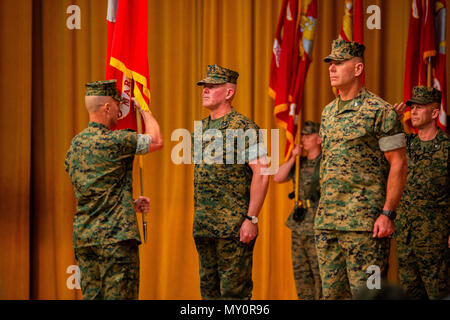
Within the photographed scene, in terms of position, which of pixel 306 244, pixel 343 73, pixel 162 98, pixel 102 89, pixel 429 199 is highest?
pixel 162 98

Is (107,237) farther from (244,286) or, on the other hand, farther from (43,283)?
(43,283)

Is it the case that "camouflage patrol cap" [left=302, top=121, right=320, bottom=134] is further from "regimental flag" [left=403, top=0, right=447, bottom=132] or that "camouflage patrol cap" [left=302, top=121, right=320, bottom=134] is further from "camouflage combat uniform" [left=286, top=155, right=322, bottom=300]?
"regimental flag" [left=403, top=0, right=447, bottom=132]

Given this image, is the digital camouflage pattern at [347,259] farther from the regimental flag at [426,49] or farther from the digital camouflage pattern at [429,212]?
the regimental flag at [426,49]

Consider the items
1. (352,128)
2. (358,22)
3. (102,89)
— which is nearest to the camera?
(102,89)

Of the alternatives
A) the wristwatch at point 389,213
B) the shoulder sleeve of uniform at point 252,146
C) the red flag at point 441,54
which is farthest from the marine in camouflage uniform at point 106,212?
the red flag at point 441,54

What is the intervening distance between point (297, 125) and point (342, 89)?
4.65 feet

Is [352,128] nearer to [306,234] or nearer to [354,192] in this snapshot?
[354,192]

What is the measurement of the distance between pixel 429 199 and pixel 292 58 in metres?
1.60

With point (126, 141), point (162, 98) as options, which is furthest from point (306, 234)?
point (126, 141)

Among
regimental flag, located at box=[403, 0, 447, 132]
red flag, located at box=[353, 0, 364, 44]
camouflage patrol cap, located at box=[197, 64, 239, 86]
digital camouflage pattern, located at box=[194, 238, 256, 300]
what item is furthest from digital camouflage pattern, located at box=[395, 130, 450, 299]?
camouflage patrol cap, located at box=[197, 64, 239, 86]

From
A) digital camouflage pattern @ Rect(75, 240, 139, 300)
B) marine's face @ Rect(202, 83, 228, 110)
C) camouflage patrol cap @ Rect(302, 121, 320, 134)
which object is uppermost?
marine's face @ Rect(202, 83, 228, 110)

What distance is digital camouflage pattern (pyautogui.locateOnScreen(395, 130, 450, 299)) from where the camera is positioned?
180 inches

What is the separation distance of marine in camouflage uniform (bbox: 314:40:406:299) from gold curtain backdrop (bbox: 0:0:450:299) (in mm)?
2457

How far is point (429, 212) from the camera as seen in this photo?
4.61 metres
